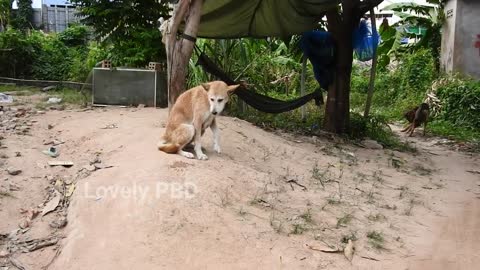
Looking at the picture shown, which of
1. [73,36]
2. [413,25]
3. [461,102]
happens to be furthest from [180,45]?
[413,25]

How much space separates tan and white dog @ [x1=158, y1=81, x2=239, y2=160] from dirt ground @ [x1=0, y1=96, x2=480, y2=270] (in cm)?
16

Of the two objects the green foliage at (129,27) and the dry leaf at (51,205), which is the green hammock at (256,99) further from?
the dry leaf at (51,205)

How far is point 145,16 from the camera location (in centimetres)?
849

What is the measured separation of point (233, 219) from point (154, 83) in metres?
4.91

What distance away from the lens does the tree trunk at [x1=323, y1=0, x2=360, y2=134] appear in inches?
289

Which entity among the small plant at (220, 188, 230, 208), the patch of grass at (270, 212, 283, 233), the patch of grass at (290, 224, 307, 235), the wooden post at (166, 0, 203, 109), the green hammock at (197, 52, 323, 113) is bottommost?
the patch of grass at (290, 224, 307, 235)

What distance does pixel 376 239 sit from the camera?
340 cm

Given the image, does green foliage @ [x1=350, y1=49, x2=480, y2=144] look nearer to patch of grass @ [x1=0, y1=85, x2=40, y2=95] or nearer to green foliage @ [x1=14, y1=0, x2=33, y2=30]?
patch of grass @ [x1=0, y1=85, x2=40, y2=95]

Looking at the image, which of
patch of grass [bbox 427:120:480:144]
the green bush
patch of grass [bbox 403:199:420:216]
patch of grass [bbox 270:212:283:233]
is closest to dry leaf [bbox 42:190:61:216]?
patch of grass [bbox 270:212:283:233]

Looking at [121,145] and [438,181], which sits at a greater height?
[121,145]

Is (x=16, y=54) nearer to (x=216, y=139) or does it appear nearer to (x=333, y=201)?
(x=216, y=139)

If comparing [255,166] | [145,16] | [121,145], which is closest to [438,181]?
[255,166]

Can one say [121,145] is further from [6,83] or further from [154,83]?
[6,83]

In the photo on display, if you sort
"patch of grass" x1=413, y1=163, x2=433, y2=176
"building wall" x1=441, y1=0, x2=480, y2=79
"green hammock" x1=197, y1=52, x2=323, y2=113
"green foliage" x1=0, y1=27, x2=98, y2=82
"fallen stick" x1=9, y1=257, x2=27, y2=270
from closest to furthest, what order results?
"fallen stick" x1=9, y1=257, x2=27, y2=270, "patch of grass" x1=413, y1=163, x2=433, y2=176, "green hammock" x1=197, y1=52, x2=323, y2=113, "building wall" x1=441, y1=0, x2=480, y2=79, "green foliage" x1=0, y1=27, x2=98, y2=82
